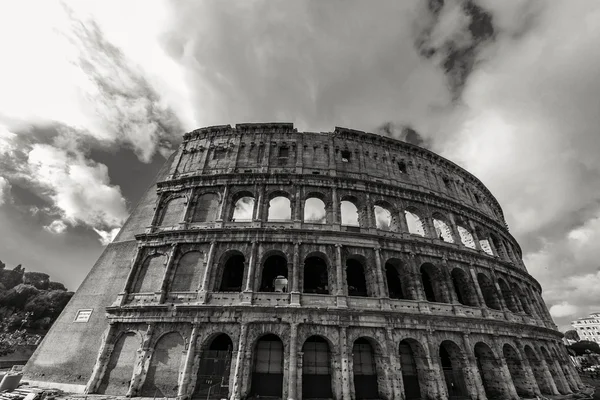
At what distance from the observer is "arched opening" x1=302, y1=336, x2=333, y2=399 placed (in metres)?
13.3

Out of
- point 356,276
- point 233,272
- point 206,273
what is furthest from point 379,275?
point 206,273

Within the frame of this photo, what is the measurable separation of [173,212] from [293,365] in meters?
12.7

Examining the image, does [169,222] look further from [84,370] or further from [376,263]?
[376,263]

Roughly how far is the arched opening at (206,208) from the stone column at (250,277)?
155 inches

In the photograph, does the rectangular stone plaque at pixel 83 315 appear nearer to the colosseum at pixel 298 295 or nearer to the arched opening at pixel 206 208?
the colosseum at pixel 298 295

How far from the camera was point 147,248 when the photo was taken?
56.3 feet

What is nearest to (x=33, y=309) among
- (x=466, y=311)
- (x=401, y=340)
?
(x=401, y=340)

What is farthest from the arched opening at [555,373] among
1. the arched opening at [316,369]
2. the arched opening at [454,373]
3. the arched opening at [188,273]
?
the arched opening at [188,273]

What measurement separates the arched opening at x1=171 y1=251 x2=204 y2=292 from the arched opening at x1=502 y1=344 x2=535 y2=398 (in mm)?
19571

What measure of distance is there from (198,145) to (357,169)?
43.2 feet

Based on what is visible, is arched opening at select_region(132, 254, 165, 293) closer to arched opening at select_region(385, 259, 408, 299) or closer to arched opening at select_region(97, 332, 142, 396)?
arched opening at select_region(97, 332, 142, 396)

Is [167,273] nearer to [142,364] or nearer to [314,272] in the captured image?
[142,364]

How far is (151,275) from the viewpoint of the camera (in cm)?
1625

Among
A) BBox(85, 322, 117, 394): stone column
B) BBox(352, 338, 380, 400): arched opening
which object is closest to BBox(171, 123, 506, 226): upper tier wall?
BBox(85, 322, 117, 394): stone column
